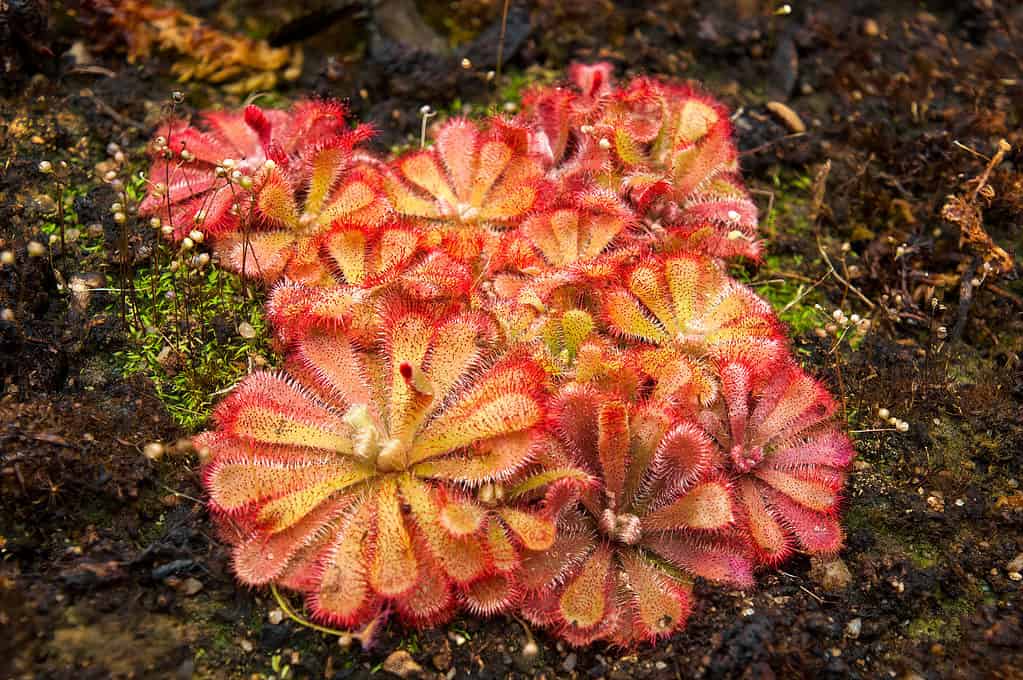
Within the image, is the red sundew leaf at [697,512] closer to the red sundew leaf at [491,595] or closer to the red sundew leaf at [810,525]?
the red sundew leaf at [810,525]

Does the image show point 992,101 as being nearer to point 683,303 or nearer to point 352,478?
point 683,303

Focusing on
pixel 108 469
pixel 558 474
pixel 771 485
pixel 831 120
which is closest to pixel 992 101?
pixel 831 120

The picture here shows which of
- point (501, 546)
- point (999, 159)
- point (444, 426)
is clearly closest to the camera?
point (501, 546)

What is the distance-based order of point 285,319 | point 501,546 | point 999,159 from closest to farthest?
point 501,546 → point 285,319 → point 999,159

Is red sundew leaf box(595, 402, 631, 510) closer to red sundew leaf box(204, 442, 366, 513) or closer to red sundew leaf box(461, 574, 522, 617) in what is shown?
red sundew leaf box(461, 574, 522, 617)

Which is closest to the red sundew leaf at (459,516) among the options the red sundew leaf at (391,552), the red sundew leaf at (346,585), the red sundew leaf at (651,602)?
the red sundew leaf at (391,552)

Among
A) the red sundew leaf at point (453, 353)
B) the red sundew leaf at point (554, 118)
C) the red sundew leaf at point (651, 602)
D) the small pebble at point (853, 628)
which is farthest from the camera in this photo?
the red sundew leaf at point (554, 118)
